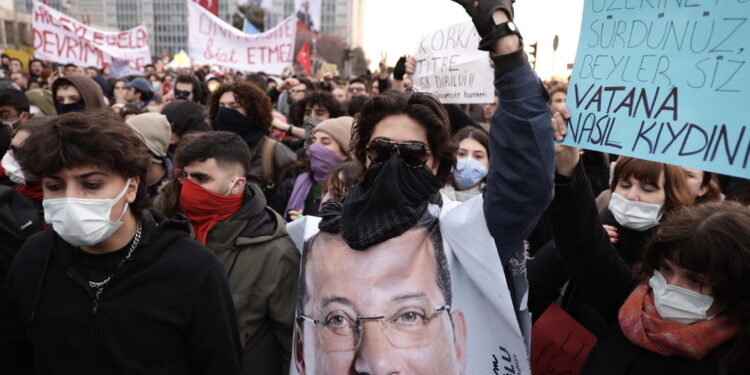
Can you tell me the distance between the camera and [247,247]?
106 inches

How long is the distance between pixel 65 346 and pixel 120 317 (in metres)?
0.23

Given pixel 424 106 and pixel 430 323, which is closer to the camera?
pixel 430 323

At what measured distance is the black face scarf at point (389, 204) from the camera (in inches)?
72.8

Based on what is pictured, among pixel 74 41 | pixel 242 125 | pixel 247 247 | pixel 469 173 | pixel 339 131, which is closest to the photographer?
pixel 247 247

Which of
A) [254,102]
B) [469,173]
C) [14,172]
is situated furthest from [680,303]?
[254,102]

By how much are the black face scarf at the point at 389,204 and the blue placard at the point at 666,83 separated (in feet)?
1.73

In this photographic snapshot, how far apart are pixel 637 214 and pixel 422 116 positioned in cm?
149

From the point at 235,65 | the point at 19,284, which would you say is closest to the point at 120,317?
the point at 19,284

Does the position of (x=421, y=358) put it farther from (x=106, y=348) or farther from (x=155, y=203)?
(x=155, y=203)

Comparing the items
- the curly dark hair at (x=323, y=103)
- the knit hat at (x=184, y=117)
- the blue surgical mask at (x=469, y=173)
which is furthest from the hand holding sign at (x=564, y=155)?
the curly dark hair at (x=323, y=103)

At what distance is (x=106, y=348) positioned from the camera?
1.95m

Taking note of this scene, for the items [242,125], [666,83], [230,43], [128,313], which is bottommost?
[128,313]

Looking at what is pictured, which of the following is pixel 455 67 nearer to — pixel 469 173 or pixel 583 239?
pixel 469 173

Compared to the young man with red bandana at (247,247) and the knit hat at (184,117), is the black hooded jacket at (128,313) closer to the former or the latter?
the young man with red bandana at (247,247)
